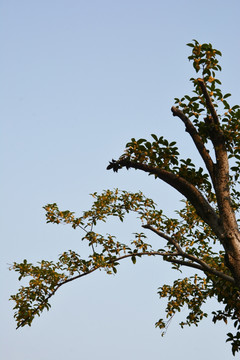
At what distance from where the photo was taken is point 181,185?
8297 millimetres

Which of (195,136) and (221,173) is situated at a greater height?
(195,136)

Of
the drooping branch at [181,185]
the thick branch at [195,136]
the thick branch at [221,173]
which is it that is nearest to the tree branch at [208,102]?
the thick branch at [221,173]

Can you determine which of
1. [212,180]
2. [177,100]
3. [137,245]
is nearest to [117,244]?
[137,245]

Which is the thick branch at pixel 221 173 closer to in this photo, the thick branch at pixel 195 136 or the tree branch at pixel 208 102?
the tree branch at pixel 208 102

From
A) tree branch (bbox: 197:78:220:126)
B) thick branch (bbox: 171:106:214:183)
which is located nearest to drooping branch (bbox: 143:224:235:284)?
thick branch (bbox: 171:106:214:183)

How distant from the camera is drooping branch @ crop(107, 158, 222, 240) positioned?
8102 millimetres

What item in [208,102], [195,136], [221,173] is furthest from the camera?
[195,136]

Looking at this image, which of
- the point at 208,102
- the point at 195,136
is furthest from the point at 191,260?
the point at 208,102

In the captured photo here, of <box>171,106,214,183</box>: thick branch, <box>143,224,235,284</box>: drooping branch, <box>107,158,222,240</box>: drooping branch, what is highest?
<box>171,106,214,183</box>: thick branch

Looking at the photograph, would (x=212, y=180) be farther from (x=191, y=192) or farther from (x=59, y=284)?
(x=59, y=284)

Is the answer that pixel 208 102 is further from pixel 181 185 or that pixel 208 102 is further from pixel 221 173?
pixel 181 185

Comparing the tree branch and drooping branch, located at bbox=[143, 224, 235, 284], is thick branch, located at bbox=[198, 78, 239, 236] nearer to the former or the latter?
the tree branch

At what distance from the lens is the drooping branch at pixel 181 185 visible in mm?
8102

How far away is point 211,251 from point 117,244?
2804 mm
